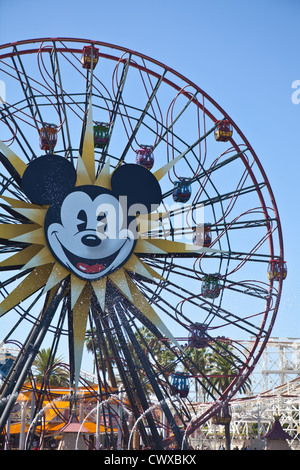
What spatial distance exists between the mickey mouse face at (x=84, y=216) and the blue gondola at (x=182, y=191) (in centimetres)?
264

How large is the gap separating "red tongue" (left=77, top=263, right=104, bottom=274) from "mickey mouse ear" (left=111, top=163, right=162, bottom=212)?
1.92 meters

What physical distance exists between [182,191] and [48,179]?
4740 mm

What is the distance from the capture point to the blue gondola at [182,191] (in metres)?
20.9

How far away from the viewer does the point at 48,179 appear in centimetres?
1784

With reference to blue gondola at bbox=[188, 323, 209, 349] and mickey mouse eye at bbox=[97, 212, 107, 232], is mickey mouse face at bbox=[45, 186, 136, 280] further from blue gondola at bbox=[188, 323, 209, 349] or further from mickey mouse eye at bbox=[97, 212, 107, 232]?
blue gondola at bbox=[188, 323, 209, 349]

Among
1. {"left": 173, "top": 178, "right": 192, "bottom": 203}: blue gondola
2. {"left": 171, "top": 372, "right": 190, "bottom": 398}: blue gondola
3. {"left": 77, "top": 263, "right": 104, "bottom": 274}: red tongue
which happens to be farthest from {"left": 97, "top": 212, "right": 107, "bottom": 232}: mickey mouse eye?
{"left": 171, "top": 372, "right": 190, "bottom": 398}: blue gondola

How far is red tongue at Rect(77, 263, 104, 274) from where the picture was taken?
17656mm

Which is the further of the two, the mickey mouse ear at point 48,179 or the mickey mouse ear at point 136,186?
the mickey mouse ear at point 136,186

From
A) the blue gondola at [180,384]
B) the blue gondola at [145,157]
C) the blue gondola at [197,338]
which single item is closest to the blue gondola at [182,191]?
the blue gondola at [145,157]

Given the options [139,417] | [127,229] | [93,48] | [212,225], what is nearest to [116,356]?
[139,417]

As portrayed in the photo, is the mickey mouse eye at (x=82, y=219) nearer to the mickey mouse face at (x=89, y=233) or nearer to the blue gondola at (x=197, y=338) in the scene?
the mickey mouse face at (x=89, y=233)

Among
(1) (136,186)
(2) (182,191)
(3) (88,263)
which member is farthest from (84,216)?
(2) (182,191)
